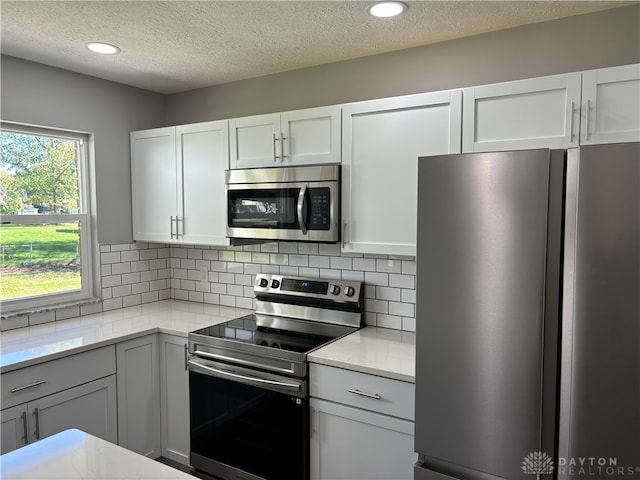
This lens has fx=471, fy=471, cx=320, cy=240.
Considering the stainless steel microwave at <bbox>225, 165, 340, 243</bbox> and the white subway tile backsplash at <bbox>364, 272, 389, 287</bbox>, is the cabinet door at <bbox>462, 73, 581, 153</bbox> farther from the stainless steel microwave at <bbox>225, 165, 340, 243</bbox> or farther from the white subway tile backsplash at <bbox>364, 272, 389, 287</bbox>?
the white subway tile backsplash at <bbox>364, 272, 389, 287</bbox>

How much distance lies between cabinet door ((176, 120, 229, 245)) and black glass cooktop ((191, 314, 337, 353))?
0.51 meters

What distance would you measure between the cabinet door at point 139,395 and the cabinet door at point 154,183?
2.52 feet

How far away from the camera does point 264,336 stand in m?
2.55

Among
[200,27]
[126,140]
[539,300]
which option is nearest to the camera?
[539,300]

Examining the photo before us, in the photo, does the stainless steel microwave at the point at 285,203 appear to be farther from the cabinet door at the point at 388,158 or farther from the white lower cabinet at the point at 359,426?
the white lower cabinet at the point at 359,426

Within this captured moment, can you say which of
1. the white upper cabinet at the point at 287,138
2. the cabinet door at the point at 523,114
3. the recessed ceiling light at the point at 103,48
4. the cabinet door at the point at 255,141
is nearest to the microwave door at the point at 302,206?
the white upper cabinet at the point at 287,138

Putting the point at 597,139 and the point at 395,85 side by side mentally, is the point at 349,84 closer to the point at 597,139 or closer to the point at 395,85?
the point at 395,85

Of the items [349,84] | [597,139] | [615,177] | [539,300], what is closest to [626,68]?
[597,139]

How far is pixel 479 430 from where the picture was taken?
1582 mm

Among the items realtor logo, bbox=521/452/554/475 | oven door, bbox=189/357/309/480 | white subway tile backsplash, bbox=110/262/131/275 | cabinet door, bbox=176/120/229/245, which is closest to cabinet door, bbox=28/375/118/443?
oven door, bbox=189/357/309/480

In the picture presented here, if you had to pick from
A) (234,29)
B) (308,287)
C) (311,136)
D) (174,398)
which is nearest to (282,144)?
(311,136)

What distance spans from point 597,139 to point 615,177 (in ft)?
1.91

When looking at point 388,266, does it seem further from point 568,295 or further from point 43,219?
point 43,219

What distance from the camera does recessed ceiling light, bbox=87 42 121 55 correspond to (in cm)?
238
